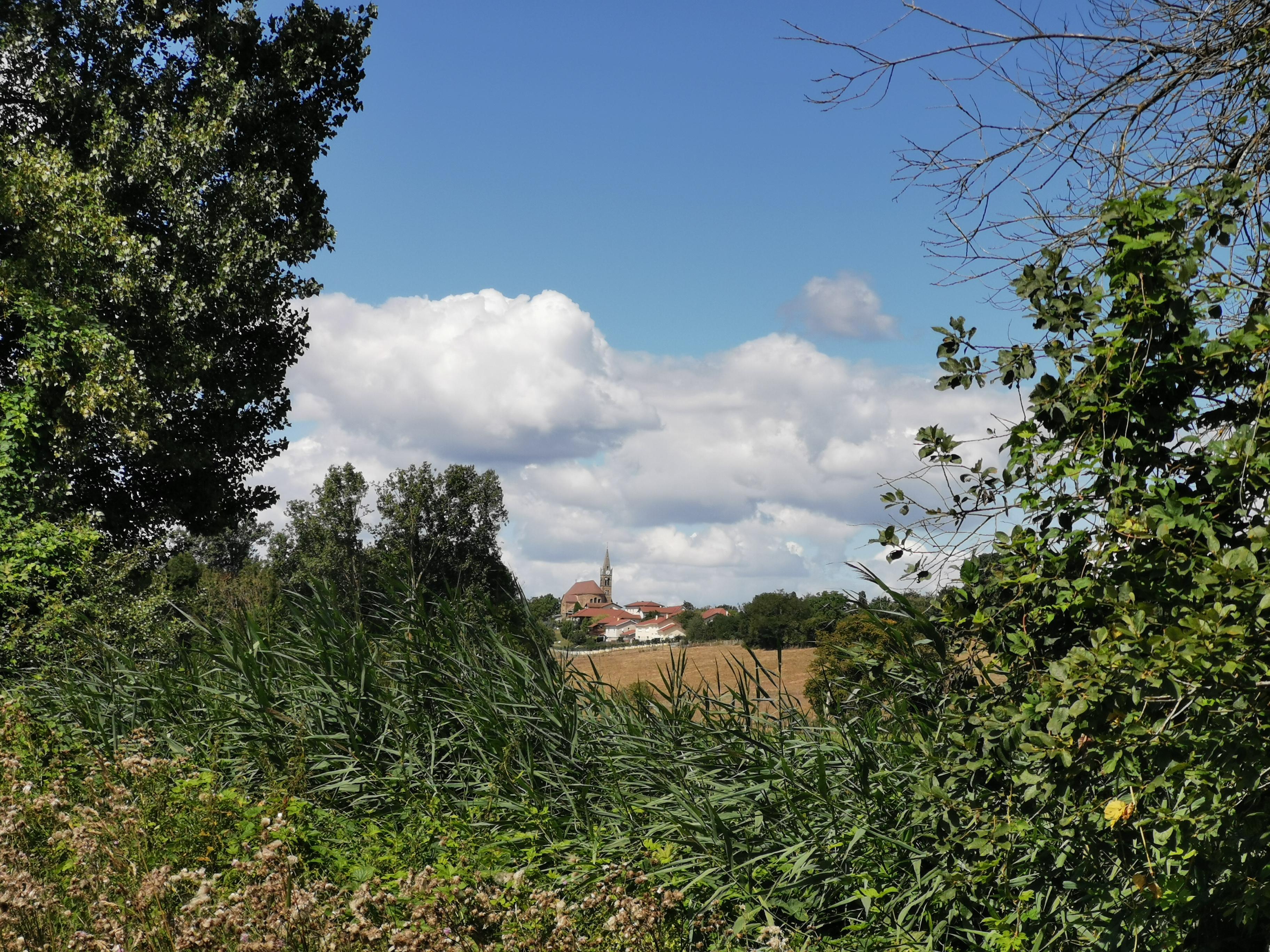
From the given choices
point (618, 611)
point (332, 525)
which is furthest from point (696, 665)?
point (618, 611)

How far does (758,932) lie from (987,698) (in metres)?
1.20

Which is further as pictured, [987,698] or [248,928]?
[987,698]

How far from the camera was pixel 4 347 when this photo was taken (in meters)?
14.8

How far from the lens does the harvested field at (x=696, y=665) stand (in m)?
4.82

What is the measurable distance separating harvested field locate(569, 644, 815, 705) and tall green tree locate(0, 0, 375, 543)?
9.96 metres

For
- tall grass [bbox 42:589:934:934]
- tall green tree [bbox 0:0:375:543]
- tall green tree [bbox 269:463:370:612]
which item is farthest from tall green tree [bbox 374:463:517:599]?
tall grass [bbox 42:589:934:934]

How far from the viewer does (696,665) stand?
5.11 metres

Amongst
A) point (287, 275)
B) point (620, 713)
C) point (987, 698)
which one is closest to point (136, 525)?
point (287, 275)

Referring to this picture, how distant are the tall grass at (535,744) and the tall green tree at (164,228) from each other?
832cm

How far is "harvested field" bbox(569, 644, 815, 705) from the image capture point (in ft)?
15.8

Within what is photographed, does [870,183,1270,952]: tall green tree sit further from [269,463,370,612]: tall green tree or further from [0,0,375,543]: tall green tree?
[269,463,370,612]: tall green tree

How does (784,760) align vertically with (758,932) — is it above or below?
above

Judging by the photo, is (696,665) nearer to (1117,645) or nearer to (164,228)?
(1117,645)

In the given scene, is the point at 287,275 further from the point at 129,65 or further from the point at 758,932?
the point at 758,932
